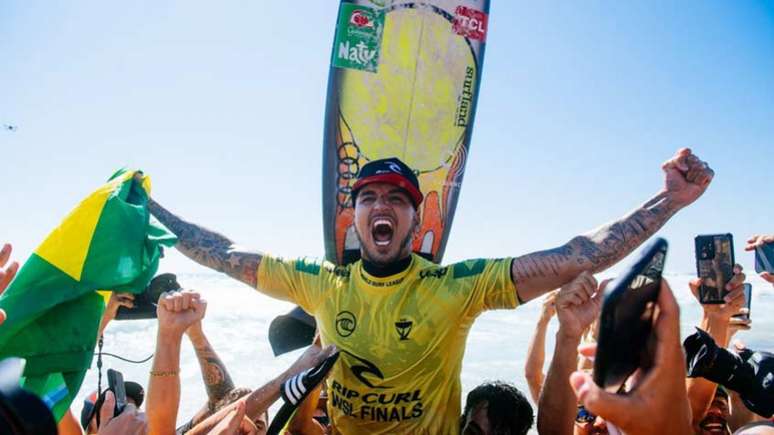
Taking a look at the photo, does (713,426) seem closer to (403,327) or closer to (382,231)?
(403,327)

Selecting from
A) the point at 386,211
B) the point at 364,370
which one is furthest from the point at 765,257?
the point at 364,370

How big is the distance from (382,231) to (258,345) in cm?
1650

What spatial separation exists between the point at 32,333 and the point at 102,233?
0.45m

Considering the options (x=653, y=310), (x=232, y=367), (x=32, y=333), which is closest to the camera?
(x=653, y=310)

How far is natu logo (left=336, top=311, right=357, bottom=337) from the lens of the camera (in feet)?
8.29

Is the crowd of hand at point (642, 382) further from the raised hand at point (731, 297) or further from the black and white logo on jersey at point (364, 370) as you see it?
the black and white logo on jersey at point (364, 370)

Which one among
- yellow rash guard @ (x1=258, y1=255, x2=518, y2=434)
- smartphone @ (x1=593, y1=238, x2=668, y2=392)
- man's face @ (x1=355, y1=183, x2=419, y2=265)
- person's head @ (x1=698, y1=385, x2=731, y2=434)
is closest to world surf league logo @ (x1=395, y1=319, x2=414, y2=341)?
yellow rash guard @ (x1=258, y1=255, x2=518, y2=434)

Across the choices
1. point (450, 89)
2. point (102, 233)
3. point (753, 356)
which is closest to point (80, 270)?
point (102, 233)

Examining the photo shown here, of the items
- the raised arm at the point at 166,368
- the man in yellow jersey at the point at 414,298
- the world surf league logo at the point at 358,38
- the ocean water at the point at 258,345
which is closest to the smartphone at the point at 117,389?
the raised arm at the point at 166,368

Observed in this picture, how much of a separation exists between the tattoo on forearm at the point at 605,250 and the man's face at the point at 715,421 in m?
1.36

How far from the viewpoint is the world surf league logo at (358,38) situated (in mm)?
5078

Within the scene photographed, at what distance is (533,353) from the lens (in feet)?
11.1

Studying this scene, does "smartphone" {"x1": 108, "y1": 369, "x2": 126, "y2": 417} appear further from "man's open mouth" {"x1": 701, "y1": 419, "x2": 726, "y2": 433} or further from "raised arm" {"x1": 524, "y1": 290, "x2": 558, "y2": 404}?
"man's open mouth" {"x1": 701, "y1": 419, "x2": 726, "y2": 433}

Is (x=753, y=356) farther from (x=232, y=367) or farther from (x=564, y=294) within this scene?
(x=232, y=367)
